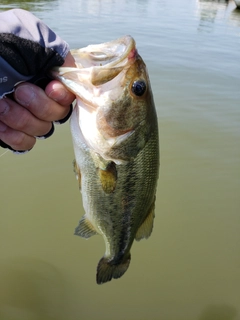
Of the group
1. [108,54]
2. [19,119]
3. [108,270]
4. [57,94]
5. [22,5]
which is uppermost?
[108,54]

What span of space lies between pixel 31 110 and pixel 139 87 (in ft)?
1.59

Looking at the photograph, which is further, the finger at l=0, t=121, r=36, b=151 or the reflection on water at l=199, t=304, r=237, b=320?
the reflection on water at l=199, t=304, r=237, b=320

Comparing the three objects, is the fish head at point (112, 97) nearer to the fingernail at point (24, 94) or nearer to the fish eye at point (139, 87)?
the fish eye at point (139, 87)

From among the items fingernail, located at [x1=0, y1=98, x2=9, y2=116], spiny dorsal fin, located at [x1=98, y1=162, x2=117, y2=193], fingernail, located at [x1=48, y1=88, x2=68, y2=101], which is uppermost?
fingernail, located at [x1=48, y1=88, x2=68, y2=101]

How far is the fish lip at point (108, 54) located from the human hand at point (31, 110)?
0.07 m

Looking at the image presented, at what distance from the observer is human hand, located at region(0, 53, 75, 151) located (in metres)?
1.35

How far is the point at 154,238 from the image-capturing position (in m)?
3.08

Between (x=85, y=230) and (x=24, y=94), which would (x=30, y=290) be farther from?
(x=24, y=94)

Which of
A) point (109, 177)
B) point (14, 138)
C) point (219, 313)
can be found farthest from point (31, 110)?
point (219, 313)

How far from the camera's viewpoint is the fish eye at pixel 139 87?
1408 mm

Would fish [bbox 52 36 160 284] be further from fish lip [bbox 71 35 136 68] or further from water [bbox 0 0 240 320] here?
water [bbox 0 0 240 320]

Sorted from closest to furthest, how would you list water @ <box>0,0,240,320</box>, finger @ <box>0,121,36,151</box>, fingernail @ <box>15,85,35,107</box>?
fingernail @ <box>15,85,35,107</box> < finger @ <box>0,121,36,151</box> < water @ <box>0,0,240,320</box>

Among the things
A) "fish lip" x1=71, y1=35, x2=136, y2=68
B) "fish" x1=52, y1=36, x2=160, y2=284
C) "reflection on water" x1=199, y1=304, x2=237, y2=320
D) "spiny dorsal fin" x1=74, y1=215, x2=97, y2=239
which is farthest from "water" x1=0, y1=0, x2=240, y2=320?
"fish lip" x1=71, y1=35, x2=136, y2=68

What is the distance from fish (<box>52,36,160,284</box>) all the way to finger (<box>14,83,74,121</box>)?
0.10 meters
